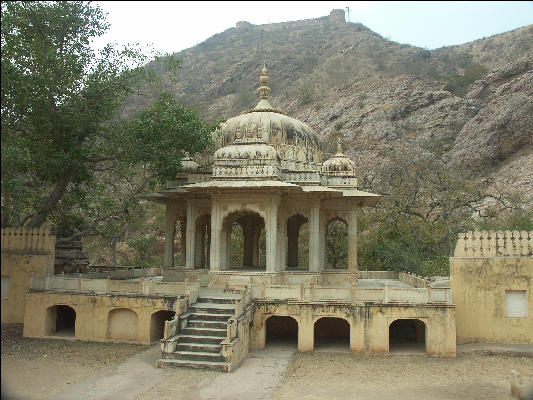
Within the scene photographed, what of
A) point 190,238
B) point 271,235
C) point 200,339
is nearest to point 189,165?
point 190,238

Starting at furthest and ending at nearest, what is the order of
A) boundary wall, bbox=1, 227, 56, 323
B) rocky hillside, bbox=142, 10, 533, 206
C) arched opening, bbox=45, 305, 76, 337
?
1. rocky hillside, bbox=142, 10, 533, 206
2. boundary wall, bbox=1, 227, 56, 323
3. arched opening, bbox=45, 305, 76, 337

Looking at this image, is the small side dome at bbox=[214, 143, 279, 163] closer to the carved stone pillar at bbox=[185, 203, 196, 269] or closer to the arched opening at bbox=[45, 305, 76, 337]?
the carved stone pillar at bbox=[185, 203, 196, 269]

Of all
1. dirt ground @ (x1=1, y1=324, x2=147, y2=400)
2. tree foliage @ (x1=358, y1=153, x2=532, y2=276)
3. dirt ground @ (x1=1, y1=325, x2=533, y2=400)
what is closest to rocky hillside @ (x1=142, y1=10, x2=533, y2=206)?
tree foliage @ (x1=358, y1=153, x2=532, y2=276)

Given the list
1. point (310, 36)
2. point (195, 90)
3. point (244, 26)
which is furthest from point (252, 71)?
point (244, 26)

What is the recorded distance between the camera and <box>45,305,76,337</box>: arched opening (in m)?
18.3

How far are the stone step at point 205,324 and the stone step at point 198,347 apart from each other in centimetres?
71

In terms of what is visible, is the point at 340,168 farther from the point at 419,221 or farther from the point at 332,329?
the point at 419,221

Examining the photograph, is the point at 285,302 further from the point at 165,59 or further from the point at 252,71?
the point at 252,71

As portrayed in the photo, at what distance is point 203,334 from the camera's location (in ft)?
50.2

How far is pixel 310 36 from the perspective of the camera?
95.8m

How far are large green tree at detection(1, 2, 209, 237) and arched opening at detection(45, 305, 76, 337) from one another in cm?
378

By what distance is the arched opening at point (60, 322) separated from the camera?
720 inches

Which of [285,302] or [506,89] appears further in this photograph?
[506,89]

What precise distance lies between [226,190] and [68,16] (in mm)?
9214
